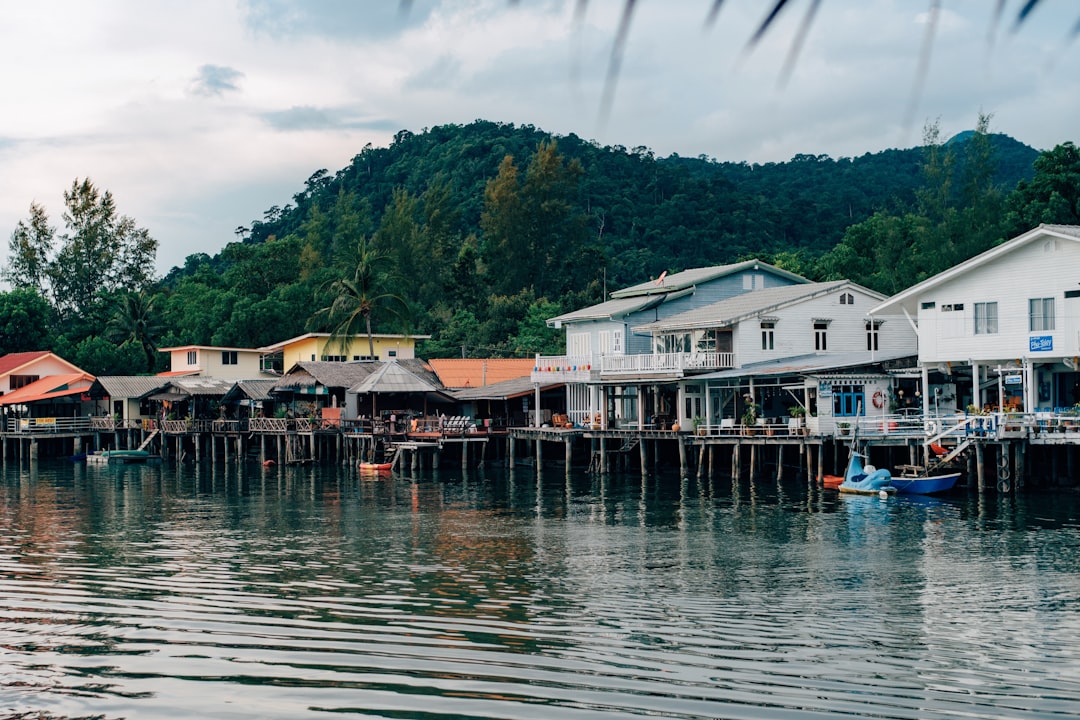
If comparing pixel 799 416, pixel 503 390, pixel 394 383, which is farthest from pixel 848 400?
pixel 394 383

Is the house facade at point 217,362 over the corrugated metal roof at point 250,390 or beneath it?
over

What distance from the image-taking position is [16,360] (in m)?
77.0

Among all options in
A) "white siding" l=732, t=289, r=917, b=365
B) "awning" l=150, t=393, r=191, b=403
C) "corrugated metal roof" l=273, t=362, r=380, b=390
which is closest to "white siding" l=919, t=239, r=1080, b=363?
"white siding" l=732, t=289, r=917, b=365

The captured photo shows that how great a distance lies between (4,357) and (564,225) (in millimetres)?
40228

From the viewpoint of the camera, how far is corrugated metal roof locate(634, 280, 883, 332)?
49.2 metres

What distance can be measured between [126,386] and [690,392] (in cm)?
3641

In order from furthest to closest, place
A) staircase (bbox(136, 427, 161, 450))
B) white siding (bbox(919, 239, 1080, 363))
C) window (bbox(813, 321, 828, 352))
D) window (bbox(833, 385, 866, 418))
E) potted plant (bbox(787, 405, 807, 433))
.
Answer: staircase (bbox(136, 427, 161, 450)), window (bbox(813, 321, 828, 352)), window (bbox(833, 385, 866, 418)), potted plant (bbox(787, 405, 807, 433)), white siding (bbox(919, 239, 1080, 363))

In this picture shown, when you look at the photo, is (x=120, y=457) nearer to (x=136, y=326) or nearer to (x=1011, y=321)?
(x=136, y=326)

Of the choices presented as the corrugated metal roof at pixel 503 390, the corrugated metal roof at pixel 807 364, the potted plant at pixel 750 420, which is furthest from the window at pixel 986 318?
the corrugated metal roof at pixel 503 390

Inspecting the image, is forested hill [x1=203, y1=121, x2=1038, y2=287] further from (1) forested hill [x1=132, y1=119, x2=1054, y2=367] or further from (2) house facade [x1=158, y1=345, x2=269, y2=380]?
(2) house facade [x1=158, y1=345, x2=269, y2=380]

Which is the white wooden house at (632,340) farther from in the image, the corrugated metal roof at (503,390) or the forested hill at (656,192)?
the forested hill at (656,192)

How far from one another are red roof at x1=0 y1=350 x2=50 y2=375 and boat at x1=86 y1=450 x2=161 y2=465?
15054 mm

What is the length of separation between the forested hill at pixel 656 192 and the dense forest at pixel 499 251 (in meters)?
0.27

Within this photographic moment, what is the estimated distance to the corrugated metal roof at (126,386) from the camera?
6900cm
